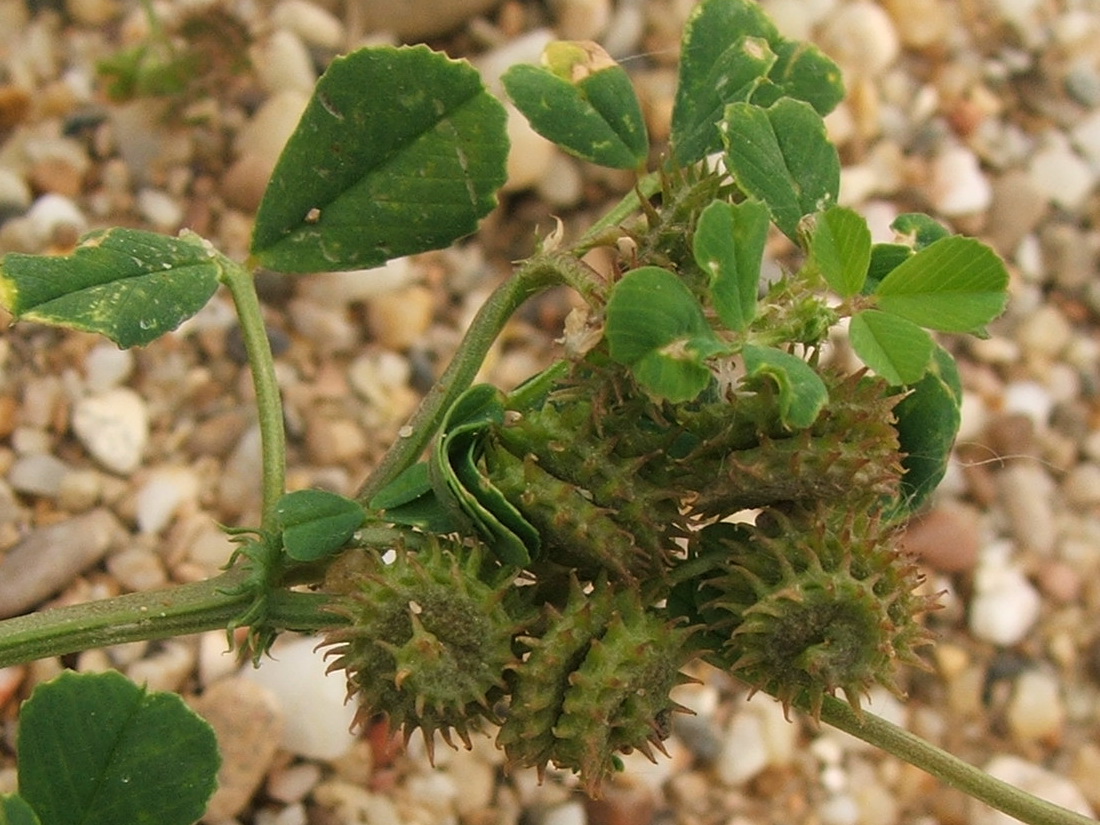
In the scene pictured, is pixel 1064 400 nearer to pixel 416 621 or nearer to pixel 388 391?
pixel 388 391

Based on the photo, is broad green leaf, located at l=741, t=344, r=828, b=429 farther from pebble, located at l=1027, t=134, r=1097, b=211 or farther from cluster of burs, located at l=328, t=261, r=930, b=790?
pebble, located at l=1027, t=134, r=1097, b=211

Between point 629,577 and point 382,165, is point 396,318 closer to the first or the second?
point 382,165

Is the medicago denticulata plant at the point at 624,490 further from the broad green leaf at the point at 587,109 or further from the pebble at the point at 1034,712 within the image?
the pebble at the point at 1034,712

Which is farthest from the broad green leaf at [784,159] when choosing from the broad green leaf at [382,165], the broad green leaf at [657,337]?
the broad green leaf at [382,165]

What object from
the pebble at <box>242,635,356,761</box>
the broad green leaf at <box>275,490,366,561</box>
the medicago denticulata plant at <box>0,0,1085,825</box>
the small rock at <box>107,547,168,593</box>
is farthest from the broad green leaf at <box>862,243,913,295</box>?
the small rock at <box>107,547,168,593</box>

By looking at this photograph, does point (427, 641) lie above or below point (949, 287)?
below

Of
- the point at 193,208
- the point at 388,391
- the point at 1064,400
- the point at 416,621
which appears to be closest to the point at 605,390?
the point at 416,621

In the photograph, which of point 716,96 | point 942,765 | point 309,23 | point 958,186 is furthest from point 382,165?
point 958,186
